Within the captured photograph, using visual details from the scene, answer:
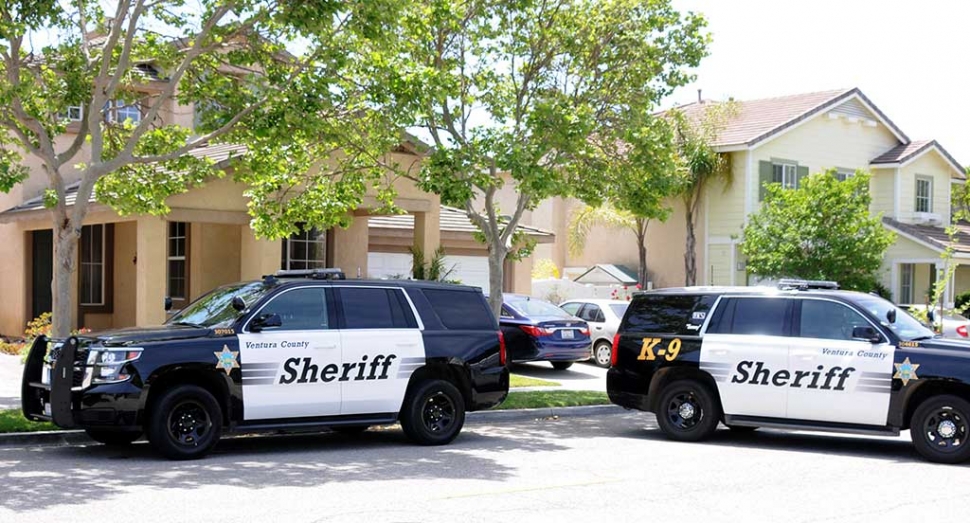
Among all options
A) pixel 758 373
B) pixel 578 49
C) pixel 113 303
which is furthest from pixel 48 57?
pixel 113 303

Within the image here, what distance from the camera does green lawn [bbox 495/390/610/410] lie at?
1636 centimetres

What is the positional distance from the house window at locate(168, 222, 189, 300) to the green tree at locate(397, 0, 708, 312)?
28.7 feet

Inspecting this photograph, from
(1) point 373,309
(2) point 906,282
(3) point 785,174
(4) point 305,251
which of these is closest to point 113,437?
(1) point 373,309

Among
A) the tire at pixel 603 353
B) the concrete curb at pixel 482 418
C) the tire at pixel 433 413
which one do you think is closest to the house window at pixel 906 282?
the tire at pixel 603 353

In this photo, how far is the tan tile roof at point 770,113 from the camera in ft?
112

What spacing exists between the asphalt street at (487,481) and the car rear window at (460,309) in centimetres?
139

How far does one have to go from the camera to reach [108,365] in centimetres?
1090

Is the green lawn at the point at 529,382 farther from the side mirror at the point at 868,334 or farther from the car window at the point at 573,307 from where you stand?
the side mirror at the point at 868,334

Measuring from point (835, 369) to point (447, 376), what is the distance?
436cm

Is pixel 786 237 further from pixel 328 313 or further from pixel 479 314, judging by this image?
pixel 328 313

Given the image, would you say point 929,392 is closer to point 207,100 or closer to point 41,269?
point 207,100

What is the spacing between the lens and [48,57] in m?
15.5

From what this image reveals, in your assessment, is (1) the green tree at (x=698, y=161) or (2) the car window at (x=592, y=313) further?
(1) the green tree at (x=698, y=161)

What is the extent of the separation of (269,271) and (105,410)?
11090 millimetres
